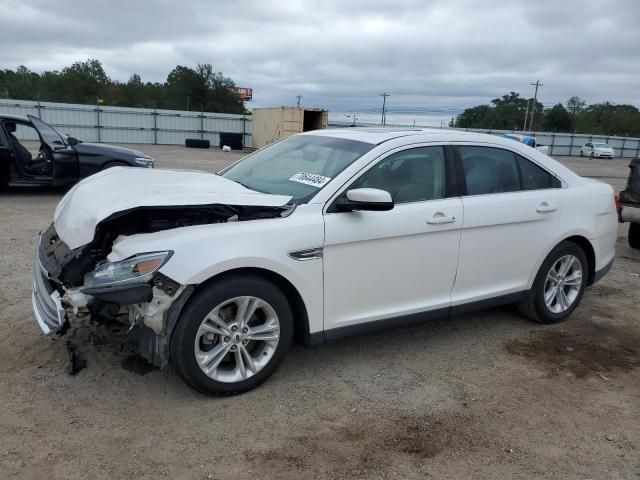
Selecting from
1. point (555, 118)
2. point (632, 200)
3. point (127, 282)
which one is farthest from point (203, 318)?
point (555, 118)

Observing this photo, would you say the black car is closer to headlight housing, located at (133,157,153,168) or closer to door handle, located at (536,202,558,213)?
headlight housing, located at (133,157,153,168)

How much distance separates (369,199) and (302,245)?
524 mm

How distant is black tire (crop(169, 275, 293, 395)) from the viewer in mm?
3186

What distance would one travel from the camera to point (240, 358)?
346cm

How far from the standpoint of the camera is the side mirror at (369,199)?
349 cm

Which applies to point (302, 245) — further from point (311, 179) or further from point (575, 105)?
point (575, 105)

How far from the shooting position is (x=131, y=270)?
3.16 metres

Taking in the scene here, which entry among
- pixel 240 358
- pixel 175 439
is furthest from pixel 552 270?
pixel 175 439

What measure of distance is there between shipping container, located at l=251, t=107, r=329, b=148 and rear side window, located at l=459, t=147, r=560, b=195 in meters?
24.4

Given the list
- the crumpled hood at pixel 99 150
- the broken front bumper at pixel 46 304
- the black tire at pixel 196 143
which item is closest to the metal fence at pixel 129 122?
the black tire at pixel 196 143

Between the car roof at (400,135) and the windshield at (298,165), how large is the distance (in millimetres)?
93

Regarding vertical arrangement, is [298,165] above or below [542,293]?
above

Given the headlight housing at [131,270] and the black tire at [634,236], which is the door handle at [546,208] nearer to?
the headlight housing at [131,270]

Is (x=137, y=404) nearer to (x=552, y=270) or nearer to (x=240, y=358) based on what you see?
(x=240, y=358)
